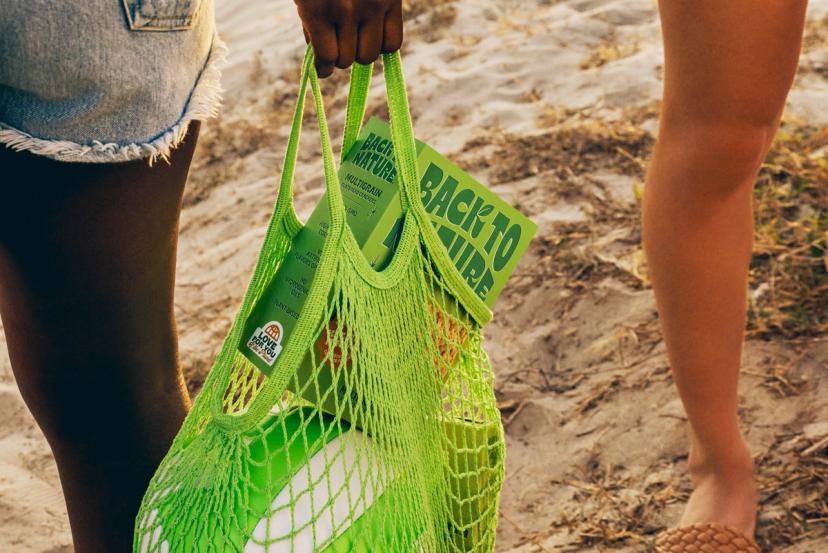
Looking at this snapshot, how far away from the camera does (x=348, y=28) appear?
37.8 inches

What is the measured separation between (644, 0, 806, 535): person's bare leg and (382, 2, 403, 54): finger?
0.48m

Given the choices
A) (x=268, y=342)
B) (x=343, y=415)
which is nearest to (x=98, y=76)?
(x=268, y=342)

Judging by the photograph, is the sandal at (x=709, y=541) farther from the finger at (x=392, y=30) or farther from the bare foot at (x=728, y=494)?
the finger at (x=392, y=30)

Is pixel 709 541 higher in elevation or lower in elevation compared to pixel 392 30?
lower

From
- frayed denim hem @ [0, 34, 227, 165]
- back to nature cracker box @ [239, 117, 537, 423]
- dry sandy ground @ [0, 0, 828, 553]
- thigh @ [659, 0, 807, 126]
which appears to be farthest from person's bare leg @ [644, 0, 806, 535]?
frayed denim hem @ [0, 34, 227, 165]

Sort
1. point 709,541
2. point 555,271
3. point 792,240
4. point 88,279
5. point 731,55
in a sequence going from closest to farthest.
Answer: point 88,279 → point 731,55 → point 709,541 → point 792,240 → point 555,271

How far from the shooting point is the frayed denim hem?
3.12 ft

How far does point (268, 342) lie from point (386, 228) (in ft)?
0.61

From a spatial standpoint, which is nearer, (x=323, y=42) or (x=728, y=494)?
→ (x=323, y=42)

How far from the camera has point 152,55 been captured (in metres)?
0.96

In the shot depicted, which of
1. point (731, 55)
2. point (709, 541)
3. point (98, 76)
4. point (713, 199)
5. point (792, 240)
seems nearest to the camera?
point (98, 76)

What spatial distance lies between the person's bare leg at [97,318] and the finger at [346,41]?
0.73ft

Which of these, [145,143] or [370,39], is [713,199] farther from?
[145,143]

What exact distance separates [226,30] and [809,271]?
3134 millimetres
